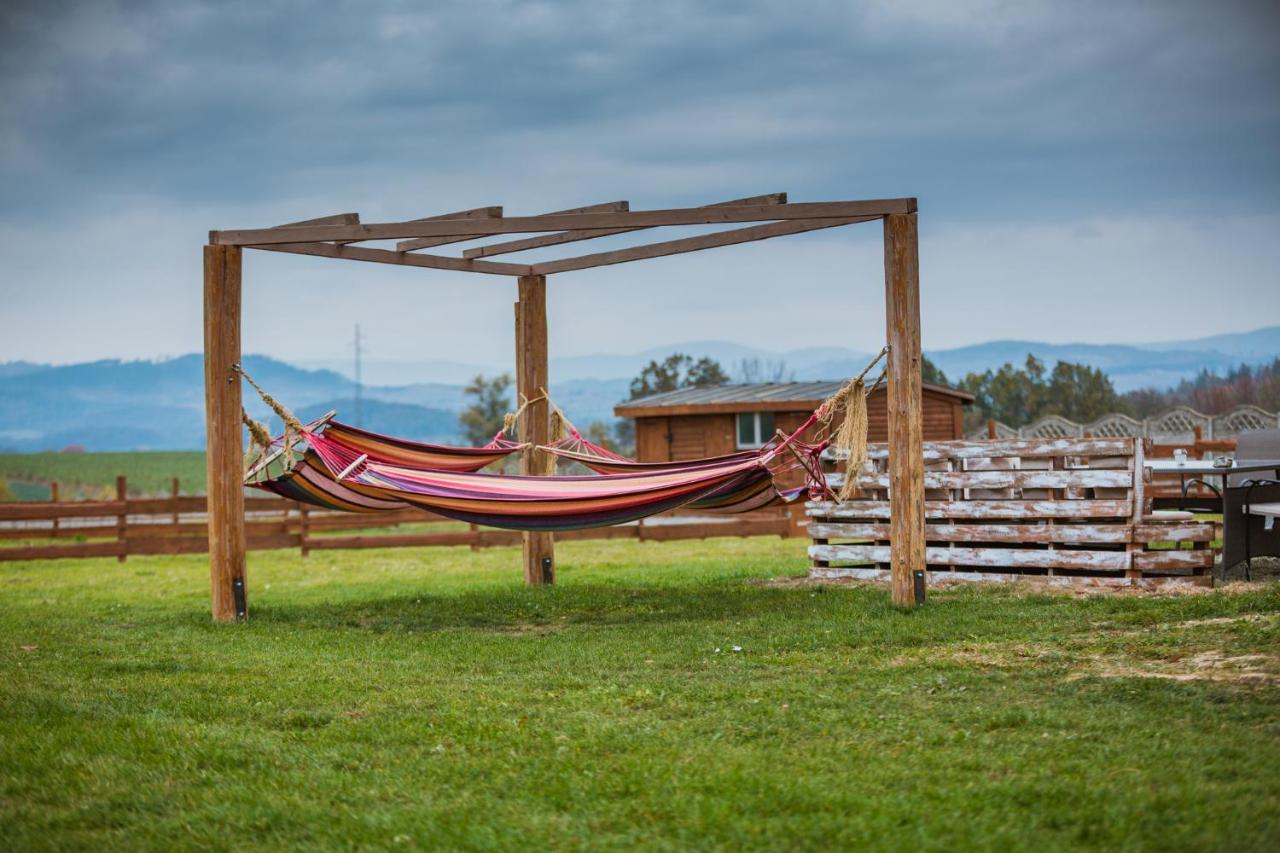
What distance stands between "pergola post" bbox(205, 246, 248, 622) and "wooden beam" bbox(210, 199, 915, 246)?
0.28 metres

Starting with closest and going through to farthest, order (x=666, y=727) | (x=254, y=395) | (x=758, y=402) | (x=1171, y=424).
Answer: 1. (x=666, y=727)
2. (x=758, y=402)
3. (x=1171, y=424)
4. (x=254, y=395)

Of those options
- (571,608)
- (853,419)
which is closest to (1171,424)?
(853,419)

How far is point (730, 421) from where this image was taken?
2292cm

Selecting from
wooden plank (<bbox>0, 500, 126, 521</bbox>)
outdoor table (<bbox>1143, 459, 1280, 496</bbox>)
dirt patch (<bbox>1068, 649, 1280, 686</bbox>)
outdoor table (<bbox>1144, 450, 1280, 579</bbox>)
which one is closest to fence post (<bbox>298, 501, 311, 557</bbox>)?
wooden plank (<bbox>0, 500, 126, 521</bbox>)

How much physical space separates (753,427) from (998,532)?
579 inches

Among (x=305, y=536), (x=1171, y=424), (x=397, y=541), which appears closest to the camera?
(x=397, y=541)

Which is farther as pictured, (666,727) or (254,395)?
(254,395)

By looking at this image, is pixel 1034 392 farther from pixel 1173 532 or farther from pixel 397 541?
pixel 1173 532

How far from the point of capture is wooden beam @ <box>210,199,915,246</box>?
704 cm

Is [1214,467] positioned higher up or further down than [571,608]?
higher up

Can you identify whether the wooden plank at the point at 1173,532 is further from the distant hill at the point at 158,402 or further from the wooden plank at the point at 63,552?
the distant hill at the point at 158,402

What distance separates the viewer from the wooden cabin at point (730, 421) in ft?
73.0

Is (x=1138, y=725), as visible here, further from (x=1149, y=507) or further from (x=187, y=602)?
(x=187, y=602)

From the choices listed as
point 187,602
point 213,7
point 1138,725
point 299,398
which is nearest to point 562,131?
point 213,7
